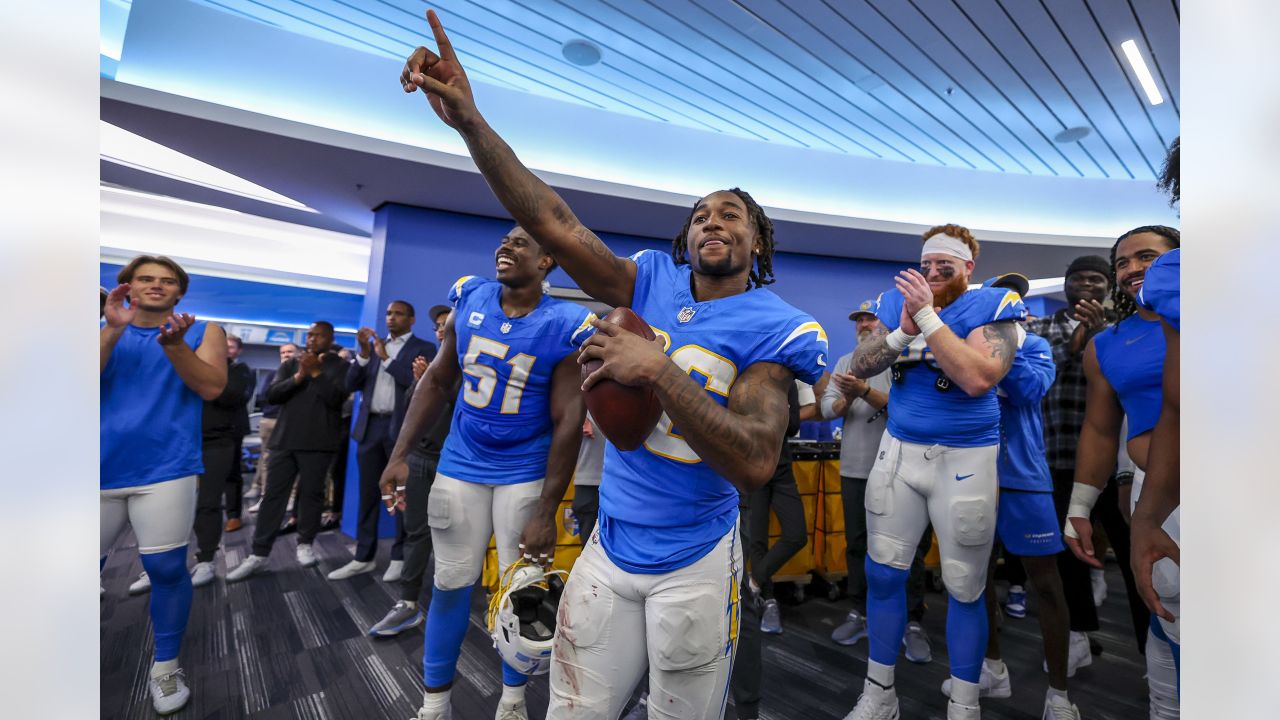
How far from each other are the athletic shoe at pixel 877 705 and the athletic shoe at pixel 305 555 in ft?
14.1

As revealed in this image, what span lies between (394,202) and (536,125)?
181 centimetres

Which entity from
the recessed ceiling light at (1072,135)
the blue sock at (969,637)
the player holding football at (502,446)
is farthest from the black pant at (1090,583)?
the recessed ceiling light at (1072,135)

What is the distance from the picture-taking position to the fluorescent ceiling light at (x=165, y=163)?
5.66 meters

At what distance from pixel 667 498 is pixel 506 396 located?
44.9 inches

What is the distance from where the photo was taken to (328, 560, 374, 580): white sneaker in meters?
4.37

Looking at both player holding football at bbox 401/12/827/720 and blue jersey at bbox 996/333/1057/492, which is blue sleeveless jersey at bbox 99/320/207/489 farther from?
blue jersey at bbox 996/333/1057/492

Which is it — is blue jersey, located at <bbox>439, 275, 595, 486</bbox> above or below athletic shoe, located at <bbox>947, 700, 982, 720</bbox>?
above

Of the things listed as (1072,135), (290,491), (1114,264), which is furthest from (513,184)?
(1072,135)

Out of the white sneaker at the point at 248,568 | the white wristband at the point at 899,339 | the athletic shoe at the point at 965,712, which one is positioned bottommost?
the white sneaker at the point at 248,568

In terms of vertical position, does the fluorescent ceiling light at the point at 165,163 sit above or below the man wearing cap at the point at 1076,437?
above

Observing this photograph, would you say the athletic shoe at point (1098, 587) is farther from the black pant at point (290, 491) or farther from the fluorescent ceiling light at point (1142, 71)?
the black pant at point (290, 491)

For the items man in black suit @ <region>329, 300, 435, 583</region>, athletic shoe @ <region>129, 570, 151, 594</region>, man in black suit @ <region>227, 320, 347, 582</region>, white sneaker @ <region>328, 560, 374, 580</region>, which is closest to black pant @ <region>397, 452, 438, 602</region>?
man in black suit @ <region>329, 300, 435, 583</region>

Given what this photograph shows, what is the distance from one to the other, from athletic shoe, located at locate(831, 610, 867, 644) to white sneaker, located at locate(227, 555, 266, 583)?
170 inches
